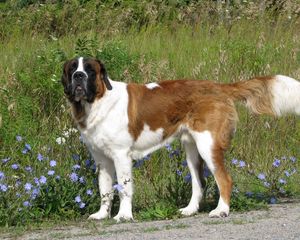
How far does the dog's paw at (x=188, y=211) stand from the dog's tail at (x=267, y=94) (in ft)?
4.64

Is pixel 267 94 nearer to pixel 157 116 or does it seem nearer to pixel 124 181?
pixel 157 116

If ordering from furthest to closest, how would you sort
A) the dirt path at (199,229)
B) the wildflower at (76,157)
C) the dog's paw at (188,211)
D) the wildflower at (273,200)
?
the wildflower at (76,157)
the wildflower at (273,200)
the dog's paw at (188,211)
the dirt path at (199,229)

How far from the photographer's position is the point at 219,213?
902 cm

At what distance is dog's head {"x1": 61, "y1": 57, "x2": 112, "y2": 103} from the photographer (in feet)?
30.3

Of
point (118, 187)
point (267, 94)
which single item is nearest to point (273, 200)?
point (267, 94)

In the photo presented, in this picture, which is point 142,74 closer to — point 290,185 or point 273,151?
point 273,151

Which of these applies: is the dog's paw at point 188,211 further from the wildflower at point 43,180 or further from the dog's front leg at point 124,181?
the wildflower at point 43,180

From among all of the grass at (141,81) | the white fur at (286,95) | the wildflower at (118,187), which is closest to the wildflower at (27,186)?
the grass at (141,81)

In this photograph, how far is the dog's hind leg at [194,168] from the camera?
9578 millimetres

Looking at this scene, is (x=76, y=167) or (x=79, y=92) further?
(x=76, y=167)

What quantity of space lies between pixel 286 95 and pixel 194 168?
141 cm

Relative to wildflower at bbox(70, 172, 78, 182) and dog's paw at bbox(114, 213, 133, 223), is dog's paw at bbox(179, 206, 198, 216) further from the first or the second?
wildflower at bbox(70, 172, 78, 182)

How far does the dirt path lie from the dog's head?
4.82ft

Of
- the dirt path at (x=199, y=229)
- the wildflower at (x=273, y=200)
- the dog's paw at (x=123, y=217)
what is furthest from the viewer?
the wildflower at (x=273, y=200)
